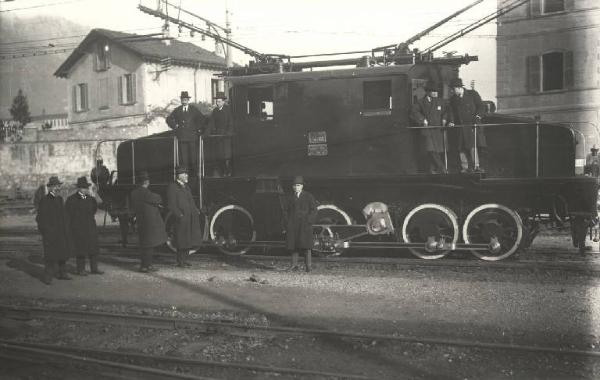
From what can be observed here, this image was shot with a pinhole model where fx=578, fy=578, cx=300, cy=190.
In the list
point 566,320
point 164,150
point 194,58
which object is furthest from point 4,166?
point 566,320

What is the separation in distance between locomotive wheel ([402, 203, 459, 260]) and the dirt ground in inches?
31.6

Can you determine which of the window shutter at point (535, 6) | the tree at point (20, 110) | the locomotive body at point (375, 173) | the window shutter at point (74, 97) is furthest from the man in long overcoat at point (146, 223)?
the tree at point (20, 110)

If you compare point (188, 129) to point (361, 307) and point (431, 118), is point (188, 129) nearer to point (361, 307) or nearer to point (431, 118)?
point (431, 118)

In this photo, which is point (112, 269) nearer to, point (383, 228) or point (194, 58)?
point (383, 228)

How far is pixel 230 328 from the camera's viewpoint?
6.58m

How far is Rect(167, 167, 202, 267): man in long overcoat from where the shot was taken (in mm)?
10602

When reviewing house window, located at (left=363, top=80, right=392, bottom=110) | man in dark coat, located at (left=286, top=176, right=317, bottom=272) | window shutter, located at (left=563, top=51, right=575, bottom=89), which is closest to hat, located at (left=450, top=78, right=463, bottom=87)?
house window, located at (left=363, top=80, right=392, bottom=110)

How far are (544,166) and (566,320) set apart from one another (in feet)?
13.3

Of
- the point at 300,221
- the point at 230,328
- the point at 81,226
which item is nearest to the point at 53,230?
the point at 81,226

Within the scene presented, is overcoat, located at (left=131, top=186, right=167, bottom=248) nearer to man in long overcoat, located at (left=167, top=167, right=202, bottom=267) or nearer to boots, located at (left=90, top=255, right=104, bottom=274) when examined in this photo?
man in long overcoat, located at (left=167, top=167, right=202, bottom=267)

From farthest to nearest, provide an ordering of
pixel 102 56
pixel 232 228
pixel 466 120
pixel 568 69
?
pixel 102 56 → pixel 568 69 → pixel 232 228 → pixel 466 120

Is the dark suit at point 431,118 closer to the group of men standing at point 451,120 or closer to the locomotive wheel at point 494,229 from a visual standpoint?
the group of men standing at point 451,120

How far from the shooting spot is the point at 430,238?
10.3 meters

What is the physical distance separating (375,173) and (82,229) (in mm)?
5387
